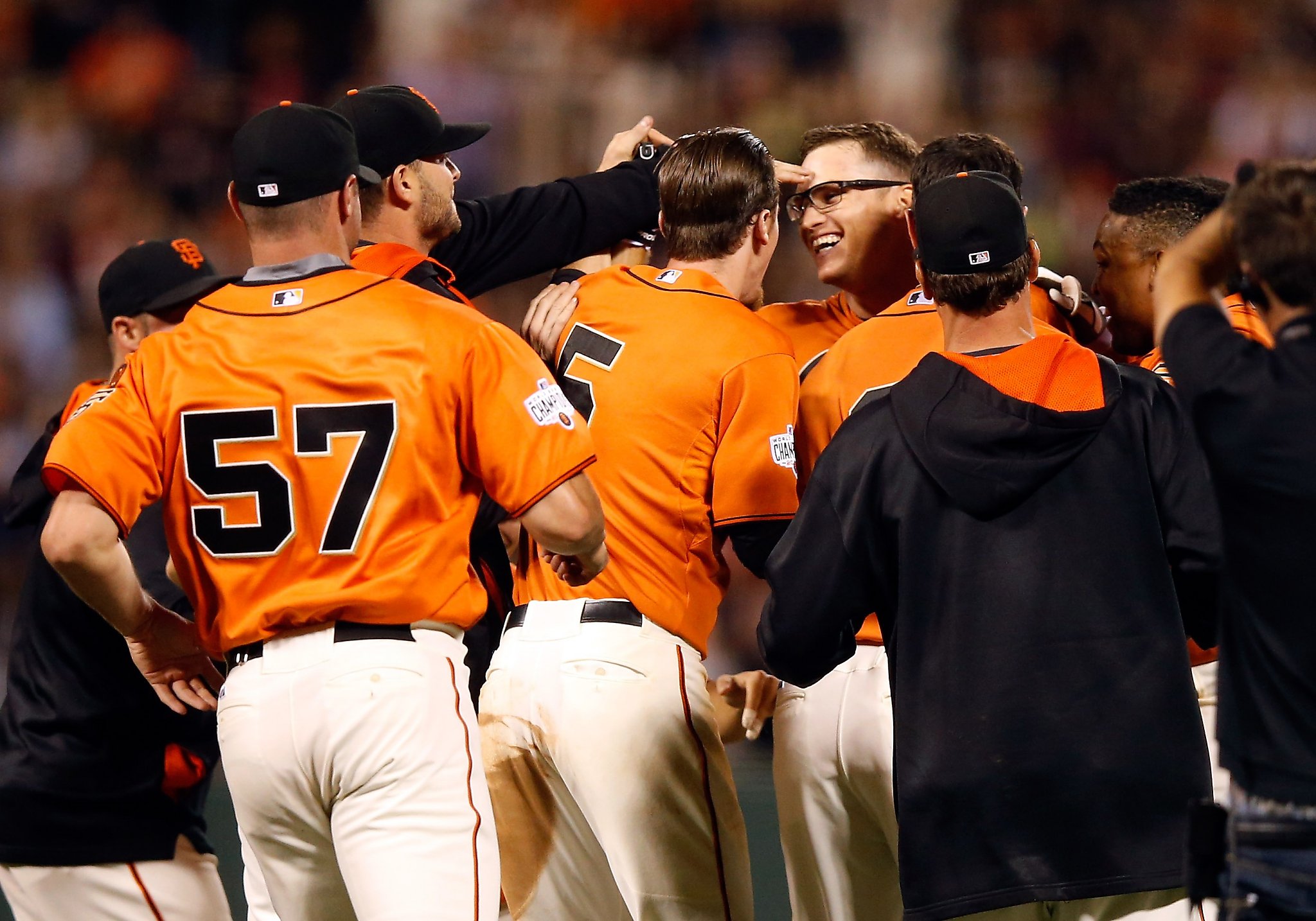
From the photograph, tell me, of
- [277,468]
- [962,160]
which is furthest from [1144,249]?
[277,468]

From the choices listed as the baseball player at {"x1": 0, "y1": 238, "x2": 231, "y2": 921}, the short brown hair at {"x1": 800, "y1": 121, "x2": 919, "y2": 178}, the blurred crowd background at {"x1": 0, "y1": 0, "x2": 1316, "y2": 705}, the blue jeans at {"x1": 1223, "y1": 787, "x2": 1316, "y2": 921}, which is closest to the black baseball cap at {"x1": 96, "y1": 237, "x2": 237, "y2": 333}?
→ the baseball player at {"x1": 0, "y1": 238, "x2": 231, "y2": 921}

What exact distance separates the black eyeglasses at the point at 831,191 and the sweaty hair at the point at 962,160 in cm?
37

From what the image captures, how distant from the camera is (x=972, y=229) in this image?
3107 mm

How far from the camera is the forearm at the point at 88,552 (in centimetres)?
330

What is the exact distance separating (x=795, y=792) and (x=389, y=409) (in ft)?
4.65

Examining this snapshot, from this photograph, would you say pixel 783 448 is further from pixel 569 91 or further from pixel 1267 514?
pixel 569 91

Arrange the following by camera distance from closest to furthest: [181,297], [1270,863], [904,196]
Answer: [1270,863] < [181,297] < [904,196]

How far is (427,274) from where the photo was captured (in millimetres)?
4090

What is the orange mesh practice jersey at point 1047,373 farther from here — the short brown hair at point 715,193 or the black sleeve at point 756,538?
the short brown hair at point 715,193

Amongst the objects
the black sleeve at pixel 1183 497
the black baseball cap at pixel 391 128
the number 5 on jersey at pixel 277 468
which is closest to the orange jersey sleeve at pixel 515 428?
the number 5 on jersey at pixel 277 468

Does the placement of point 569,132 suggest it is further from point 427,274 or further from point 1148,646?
point 1148,646

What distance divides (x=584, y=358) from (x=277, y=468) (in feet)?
3.32

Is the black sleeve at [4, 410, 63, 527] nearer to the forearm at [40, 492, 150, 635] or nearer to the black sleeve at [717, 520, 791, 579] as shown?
the forearm at [40, 492, 150, 635]

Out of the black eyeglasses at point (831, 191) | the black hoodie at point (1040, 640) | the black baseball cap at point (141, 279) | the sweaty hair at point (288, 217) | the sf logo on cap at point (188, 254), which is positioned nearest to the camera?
the black hoodie at point (1040, 640)
